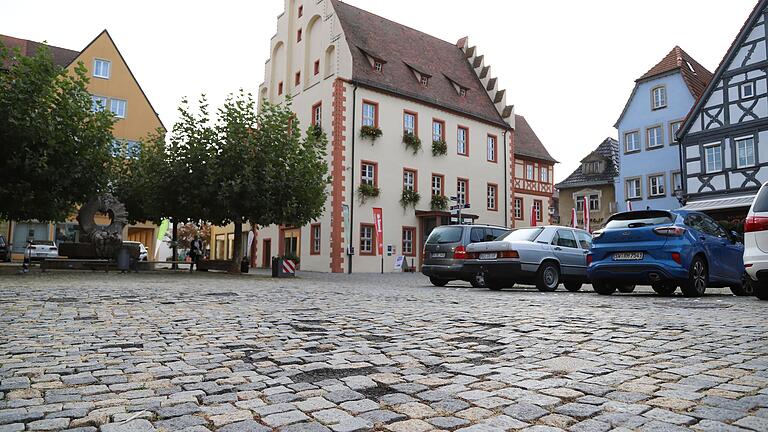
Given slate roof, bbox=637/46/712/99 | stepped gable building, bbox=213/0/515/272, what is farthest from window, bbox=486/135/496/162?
slate roof, bbox=637/46/712/99

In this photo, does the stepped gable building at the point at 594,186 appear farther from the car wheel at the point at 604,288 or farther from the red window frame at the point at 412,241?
the car wheel at the point at 604,288

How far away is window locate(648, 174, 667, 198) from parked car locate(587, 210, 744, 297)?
2458cm

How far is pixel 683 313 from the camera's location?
24.8 ft

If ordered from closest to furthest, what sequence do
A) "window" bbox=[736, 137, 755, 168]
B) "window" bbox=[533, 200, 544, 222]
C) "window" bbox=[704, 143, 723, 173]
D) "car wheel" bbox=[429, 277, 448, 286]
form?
"car wheel" bbox=[429, 277, 448, 286] → "window" bbox=[736, 137, 755, 168] → "window" bbox=[704, 143, 723, 173] → "window" bbox=[533, 200, 544, 222]

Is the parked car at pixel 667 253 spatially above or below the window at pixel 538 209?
below

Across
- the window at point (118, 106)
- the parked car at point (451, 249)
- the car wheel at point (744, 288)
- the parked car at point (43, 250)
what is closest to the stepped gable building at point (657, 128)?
the parked car at point (451, 249)

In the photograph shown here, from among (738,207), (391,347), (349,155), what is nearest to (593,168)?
(738,207)

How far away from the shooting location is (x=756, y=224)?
859 cm

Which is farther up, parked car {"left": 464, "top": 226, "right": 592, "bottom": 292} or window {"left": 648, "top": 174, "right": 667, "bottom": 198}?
window {"left": 648, "top": 174, "right": 667, "bottom": 198}

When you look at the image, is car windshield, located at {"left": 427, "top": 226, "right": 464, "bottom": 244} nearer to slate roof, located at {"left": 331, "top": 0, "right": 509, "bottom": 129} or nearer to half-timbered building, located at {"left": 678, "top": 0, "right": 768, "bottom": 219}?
half-timbered building, located at {"left": 678, "top": 0, "right": 768, "bottom": 219}

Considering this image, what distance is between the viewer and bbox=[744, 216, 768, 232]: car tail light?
8500 millimetres

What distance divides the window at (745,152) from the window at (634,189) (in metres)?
8.83

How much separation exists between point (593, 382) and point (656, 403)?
1.77 feet

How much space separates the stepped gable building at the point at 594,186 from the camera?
4516 centimetres
